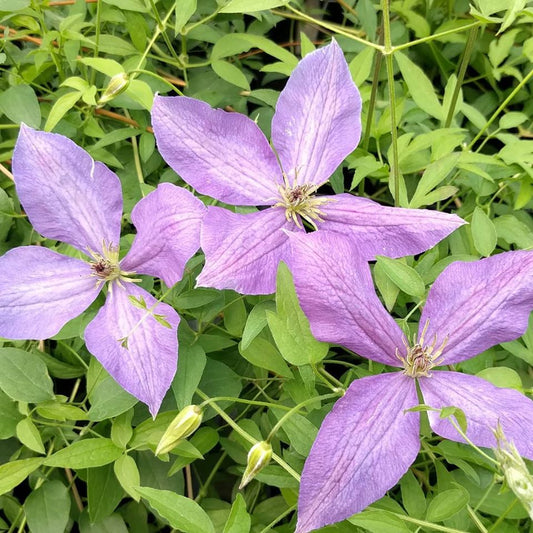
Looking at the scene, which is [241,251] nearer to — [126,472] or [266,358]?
[266,358]

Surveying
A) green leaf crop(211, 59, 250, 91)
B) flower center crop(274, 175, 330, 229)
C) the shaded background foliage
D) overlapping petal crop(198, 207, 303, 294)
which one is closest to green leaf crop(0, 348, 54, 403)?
the shaded background foliage

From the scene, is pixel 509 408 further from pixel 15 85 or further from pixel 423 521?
pixel 15 85

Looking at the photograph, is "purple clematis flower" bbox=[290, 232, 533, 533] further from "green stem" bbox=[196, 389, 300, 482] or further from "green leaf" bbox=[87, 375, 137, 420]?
"green leaf" bbox=[87, 375, 137, 420]

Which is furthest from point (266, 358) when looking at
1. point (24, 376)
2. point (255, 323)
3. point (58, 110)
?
point (58, 110)

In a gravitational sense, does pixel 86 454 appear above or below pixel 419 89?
below

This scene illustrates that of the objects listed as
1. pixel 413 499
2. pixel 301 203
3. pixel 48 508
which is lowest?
pixel 48 508
